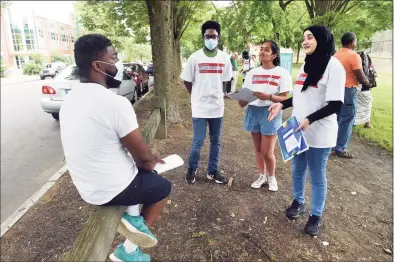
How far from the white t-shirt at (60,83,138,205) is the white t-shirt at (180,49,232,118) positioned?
1961 mm

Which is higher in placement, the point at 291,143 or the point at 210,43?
the point at 210,43

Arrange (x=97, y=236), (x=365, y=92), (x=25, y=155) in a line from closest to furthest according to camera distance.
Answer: (x=97, y=236) < (x=365, y=92) < (x=25, y=155)

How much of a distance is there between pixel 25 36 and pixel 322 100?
59.3 metres

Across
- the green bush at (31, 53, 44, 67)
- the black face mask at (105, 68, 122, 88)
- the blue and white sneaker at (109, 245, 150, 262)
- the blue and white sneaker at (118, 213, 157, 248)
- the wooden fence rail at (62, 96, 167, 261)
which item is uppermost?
the green bush at (31, 53, 44, 67)

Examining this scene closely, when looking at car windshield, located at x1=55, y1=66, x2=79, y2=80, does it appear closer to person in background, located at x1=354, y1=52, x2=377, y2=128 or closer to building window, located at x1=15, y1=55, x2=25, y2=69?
person in background, located at x1=354, y1=52, x2=377, y2=128

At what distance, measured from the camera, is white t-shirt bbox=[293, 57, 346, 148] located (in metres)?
2.51

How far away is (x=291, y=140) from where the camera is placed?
2.77 meters

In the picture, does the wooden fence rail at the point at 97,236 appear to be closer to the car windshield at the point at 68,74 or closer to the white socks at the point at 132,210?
the white socks at the point at 132,210

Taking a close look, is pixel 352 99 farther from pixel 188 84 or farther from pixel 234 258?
pixel 234 258

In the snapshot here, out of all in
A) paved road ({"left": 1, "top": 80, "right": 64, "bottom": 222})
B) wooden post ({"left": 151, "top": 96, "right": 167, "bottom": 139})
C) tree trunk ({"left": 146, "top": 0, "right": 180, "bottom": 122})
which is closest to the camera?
paved road ({"left": 1, "top": 80, "right": 64, "bottom": 222})

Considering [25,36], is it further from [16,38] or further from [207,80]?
[207,80]

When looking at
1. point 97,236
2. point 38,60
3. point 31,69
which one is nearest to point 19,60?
point 38,60

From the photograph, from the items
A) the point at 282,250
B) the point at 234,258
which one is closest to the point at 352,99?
the point at 282,250

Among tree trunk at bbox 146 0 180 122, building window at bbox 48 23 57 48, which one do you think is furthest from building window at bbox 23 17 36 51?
tree trunk at bbox 146 0 180 122
